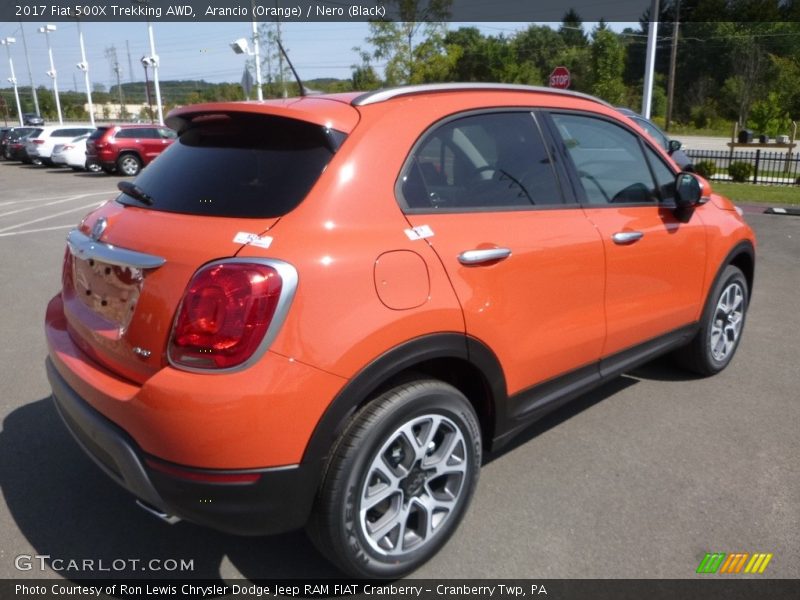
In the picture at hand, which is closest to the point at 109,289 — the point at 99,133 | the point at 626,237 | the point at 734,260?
the point at 626,237

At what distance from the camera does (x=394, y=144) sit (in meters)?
2.47

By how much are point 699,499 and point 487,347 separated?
52.3 inches

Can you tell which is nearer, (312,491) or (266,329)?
(266,329)

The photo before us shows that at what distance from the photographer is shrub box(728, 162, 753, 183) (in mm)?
18250

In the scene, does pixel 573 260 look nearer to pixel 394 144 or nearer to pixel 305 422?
pixel 394 144

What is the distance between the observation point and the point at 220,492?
2.05m

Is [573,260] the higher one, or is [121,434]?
[573,260]

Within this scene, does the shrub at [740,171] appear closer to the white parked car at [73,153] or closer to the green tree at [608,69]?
the green tree at [608,69]

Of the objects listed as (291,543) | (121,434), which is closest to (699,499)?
(291,543)

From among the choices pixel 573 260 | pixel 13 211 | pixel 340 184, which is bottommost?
pixel 13 211

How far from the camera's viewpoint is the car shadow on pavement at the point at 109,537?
2568 millimetres

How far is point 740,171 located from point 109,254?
19.4 metres

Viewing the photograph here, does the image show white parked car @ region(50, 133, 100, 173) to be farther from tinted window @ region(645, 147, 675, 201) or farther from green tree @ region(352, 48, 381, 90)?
tinted window @ region(645, 147, 675, 201)
